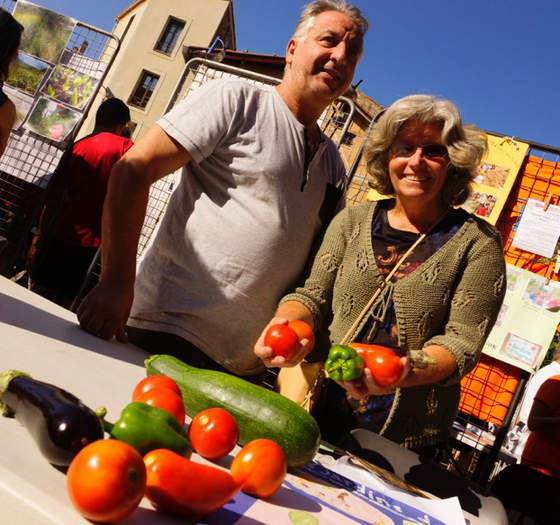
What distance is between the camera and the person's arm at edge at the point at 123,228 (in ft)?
6.20

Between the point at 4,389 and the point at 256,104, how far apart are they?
5.78 ft

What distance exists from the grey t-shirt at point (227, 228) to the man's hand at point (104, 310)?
0.29 meters

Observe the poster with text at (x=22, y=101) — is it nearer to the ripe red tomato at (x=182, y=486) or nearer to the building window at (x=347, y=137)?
the building window at (x=347, y=137)

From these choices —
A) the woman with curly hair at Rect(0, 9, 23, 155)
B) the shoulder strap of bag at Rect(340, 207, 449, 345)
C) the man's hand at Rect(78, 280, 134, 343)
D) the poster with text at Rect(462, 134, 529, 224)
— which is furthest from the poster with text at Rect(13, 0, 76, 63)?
the shoulder strap of bag at Rect(340, 207, 449, 345)

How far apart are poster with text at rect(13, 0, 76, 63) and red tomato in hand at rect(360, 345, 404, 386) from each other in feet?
15.0

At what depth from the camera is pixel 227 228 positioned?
7.11 ft

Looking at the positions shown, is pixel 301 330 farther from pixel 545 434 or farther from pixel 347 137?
pixel 347 137

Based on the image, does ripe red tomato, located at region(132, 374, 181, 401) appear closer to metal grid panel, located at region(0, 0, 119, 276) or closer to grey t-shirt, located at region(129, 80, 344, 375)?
grey t-shirt, located at region(129, 80, 344, 375)

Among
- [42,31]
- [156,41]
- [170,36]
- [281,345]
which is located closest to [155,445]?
[281,345]

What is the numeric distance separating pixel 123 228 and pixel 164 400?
111cm

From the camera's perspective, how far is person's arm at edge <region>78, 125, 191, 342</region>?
1891mm

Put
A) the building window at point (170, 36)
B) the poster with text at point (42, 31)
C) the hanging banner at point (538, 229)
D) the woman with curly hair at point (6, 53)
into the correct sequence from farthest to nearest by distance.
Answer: the building window at point (170, 36)
the poster with text at point (42, 31)
the hanging banner at point (538, 229)
the woman with curly hair at point (6, 53)

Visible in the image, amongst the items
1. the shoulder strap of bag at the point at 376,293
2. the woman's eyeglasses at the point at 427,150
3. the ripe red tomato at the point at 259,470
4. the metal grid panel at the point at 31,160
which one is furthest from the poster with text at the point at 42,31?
the ripe red tomato at the point at 259,470

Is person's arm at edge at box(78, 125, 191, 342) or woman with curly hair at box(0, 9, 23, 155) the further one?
woman with curly hair at box(0, 9, 23, 155)
